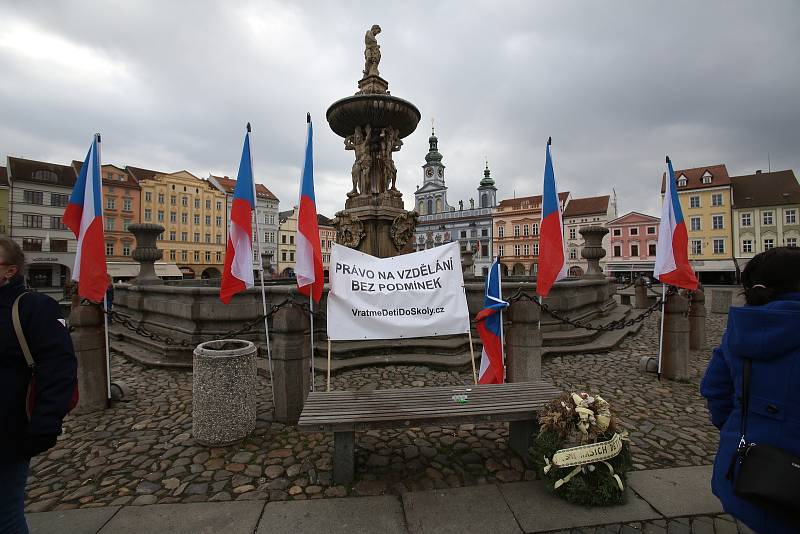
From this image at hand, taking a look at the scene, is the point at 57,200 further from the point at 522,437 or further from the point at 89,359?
the point at 522,437

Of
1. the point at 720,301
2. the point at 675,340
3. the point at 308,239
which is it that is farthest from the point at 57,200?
the point at 720,301

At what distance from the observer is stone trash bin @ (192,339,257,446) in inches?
160

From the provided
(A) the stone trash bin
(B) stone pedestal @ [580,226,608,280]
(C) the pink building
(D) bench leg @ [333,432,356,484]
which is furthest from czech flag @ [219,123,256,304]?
(C) the pink building

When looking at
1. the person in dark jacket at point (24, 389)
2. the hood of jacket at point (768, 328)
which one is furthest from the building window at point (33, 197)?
the hood of jacket at point (768, 328)

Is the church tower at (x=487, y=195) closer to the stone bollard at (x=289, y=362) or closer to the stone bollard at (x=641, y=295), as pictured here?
the stone bollard at (x=641, y=295)

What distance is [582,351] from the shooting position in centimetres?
789

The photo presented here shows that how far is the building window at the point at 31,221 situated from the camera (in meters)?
41.5

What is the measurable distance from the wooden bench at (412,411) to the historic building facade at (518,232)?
62.1m

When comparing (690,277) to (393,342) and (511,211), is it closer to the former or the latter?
Result: (393,342)

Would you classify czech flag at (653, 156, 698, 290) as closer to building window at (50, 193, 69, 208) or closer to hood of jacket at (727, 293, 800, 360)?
hood of jacket at (727, 293, 800, 360)

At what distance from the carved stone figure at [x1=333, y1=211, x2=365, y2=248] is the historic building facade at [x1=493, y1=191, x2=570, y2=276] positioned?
183 feet

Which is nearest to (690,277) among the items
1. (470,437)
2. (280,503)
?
(470,437)

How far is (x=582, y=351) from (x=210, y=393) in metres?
6.89

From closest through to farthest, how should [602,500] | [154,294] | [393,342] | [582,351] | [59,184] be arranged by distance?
[602,500] → [393,342] → [582,351] → [154,294] → [59,184]
